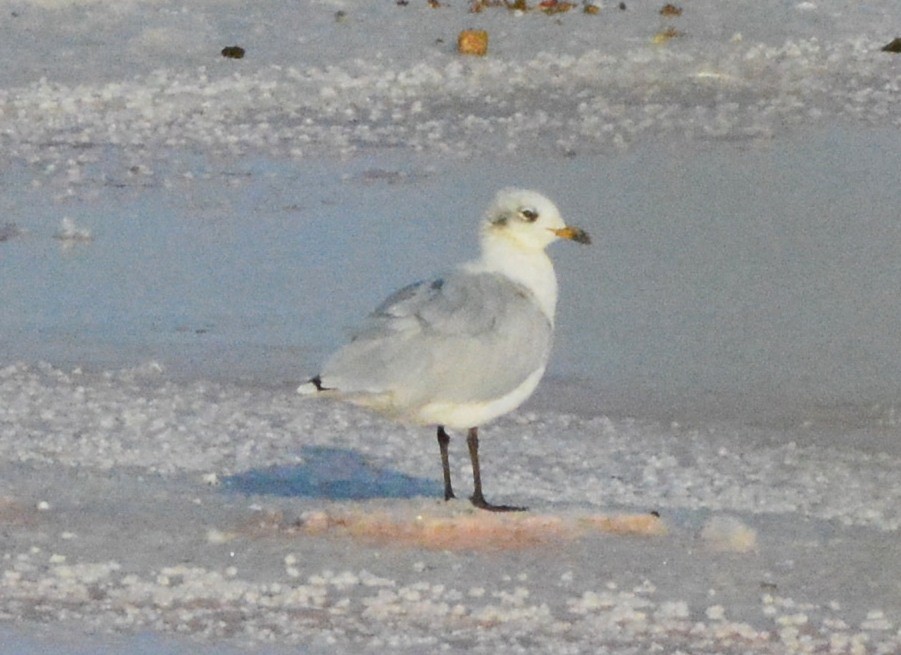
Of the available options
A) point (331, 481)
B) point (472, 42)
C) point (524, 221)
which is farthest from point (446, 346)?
point (472, 42)

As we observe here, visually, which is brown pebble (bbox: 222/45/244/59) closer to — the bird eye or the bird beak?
the bird beak

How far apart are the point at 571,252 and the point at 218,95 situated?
4092mm

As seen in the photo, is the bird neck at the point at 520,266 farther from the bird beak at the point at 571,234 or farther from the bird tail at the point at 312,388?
the bird tail at the point at 312,388

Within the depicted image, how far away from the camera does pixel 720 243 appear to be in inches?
384

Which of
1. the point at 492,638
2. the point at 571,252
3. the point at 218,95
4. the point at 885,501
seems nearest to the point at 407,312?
the point at 492,638

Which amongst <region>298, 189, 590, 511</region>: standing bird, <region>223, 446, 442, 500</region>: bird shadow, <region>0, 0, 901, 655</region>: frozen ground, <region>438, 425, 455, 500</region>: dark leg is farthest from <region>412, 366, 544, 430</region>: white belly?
<region>223, 446, 442, 500</region>: bird shadow

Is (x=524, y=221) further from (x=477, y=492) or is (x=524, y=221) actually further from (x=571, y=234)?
(x=477, y=492)

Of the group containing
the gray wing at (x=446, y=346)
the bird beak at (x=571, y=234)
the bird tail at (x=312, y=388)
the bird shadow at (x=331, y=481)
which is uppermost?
the bird beak at (x=571, y=234)

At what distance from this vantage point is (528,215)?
6.25 meters

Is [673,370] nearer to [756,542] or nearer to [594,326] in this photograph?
[594,326]

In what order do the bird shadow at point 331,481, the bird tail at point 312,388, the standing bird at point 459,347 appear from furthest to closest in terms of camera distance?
the bird shadow at point 331,481 → the standing bird at point 459,347 → the bird tail at point 312,388

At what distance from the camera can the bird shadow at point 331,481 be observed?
6.38m

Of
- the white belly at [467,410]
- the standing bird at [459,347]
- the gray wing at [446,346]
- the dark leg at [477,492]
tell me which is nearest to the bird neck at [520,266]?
the standing bird at [459,347]

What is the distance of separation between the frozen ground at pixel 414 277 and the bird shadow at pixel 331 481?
Answer: 17mm
